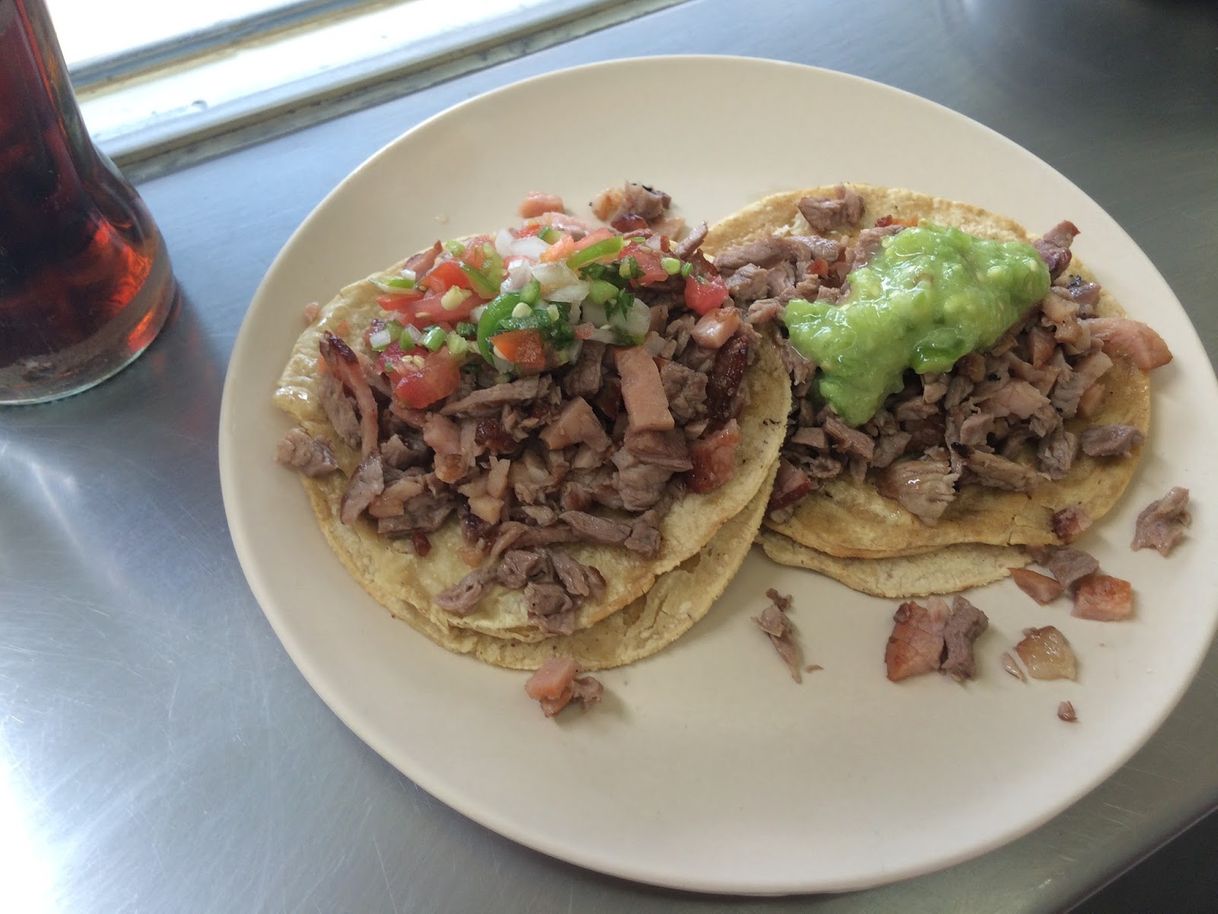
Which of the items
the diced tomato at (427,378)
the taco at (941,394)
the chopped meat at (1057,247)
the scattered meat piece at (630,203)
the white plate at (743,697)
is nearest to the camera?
the white plate at (743,697)

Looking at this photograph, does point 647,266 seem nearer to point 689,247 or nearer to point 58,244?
point 689,247

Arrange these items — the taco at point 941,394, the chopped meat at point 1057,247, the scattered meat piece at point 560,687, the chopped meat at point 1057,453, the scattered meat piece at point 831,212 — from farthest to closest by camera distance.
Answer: the scattered meat piece at point 831,212 → the chopped meat at point 1057,247 → the chopped meat at point 1057,453 → the taco at point 941,394 → the scattered meat piece at point 560,687

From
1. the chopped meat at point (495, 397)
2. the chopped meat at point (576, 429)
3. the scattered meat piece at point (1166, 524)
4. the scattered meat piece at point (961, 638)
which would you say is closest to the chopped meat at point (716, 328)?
the chopped meat at point (576, 429)

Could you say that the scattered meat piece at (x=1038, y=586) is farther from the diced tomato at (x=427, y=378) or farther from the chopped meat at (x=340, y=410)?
the chopped meat at (x=340, y=410)

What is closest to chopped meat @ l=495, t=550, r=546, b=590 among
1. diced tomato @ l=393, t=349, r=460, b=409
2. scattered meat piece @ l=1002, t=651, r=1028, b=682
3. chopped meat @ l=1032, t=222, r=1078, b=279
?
diced tomato @ l=393, t=349, r=460, b=409

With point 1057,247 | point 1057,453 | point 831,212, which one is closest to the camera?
point 1057,453

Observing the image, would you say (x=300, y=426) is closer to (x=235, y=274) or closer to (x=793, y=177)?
(x=235, y=274)

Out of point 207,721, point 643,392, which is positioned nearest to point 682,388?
point 643,392

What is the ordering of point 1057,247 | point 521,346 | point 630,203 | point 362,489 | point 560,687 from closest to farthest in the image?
point 560,687
point 521,346
point 362,489
point 1057,247
point 630,203
